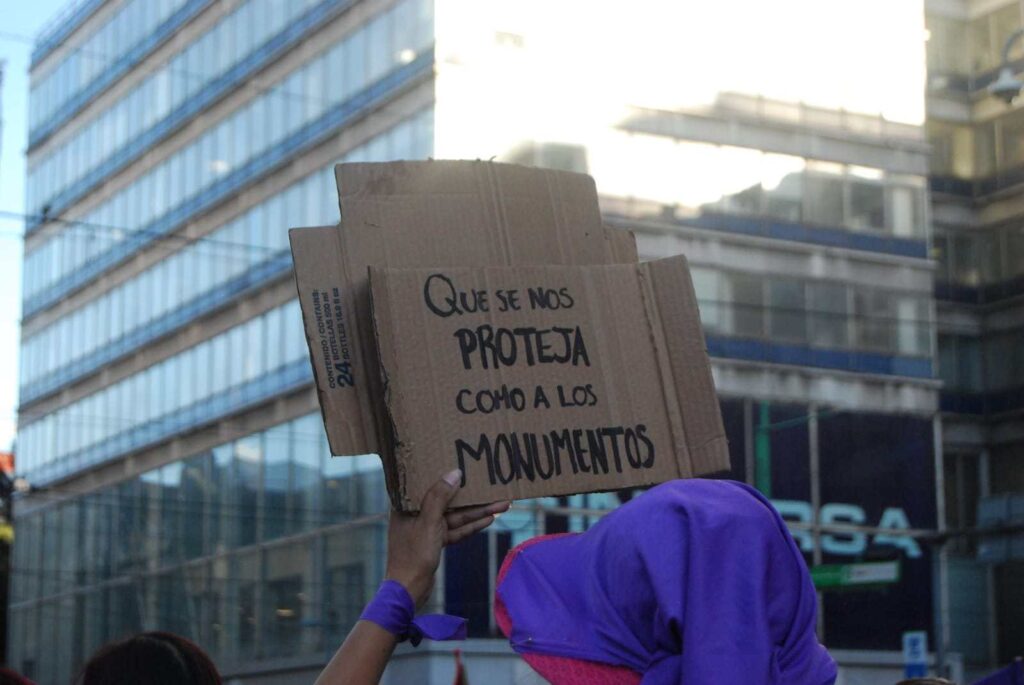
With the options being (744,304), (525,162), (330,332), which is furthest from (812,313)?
(330,332)

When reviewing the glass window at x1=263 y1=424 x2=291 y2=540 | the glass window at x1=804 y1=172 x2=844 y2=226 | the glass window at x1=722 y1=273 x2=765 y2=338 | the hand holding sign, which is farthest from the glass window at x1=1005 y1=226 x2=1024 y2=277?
the hand holding sign

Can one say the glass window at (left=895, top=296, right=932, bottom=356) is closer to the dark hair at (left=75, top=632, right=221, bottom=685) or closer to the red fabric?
the dark hair at (left=75, top=632, right=221, bottom=685)

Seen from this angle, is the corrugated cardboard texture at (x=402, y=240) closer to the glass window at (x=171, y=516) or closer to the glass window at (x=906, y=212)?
the glass window at (x=906, y=212)

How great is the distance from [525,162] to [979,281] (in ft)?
42.0

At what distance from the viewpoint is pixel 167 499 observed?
Result: 40969 millimetres

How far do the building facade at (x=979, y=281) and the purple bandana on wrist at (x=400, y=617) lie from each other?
37.8m

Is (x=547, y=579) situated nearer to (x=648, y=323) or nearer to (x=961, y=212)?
(x=648, y=323)

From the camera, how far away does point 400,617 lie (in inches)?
85.8

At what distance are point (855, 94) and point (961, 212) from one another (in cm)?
480

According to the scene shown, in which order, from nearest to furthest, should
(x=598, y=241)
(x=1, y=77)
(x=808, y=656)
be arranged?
(x=808, y=656) → (x=598, y=241) → (x=1, y=77)

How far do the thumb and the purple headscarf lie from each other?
0.37 m

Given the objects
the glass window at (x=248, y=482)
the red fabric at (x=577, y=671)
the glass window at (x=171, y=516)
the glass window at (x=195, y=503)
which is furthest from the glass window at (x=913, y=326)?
the red fabric at (x=577, y=671)

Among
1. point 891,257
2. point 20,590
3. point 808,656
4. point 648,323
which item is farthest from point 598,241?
point 20,590

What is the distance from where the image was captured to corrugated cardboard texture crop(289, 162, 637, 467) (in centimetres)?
253
